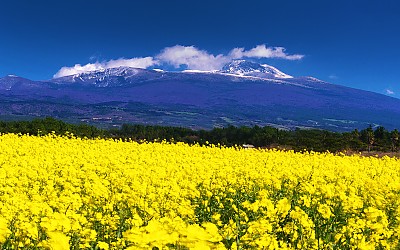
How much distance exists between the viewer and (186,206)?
7.20 metres

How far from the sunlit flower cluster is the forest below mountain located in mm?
13414

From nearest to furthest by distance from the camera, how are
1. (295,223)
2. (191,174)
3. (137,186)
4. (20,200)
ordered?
(295,223)
(20,200)
(137,186)
(191,174)

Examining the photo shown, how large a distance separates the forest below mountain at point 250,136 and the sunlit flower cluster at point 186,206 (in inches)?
528

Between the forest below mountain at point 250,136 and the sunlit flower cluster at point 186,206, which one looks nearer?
the sunlit flower cluster at point 186,206

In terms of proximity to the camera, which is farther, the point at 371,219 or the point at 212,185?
the point at 212,185

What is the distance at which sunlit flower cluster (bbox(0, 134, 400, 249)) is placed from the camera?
459 cm

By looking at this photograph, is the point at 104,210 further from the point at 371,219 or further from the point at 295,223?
the point at 371,219

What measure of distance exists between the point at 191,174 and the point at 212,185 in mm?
1135

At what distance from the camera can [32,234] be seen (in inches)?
193

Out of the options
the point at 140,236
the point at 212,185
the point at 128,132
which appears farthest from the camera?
the point at 128,132

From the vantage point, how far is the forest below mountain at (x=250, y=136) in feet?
94.0

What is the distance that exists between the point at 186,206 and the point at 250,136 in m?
27.9

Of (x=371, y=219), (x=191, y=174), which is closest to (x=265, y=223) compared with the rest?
(x=371, y=219)

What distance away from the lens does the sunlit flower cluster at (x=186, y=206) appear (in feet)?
15.0
